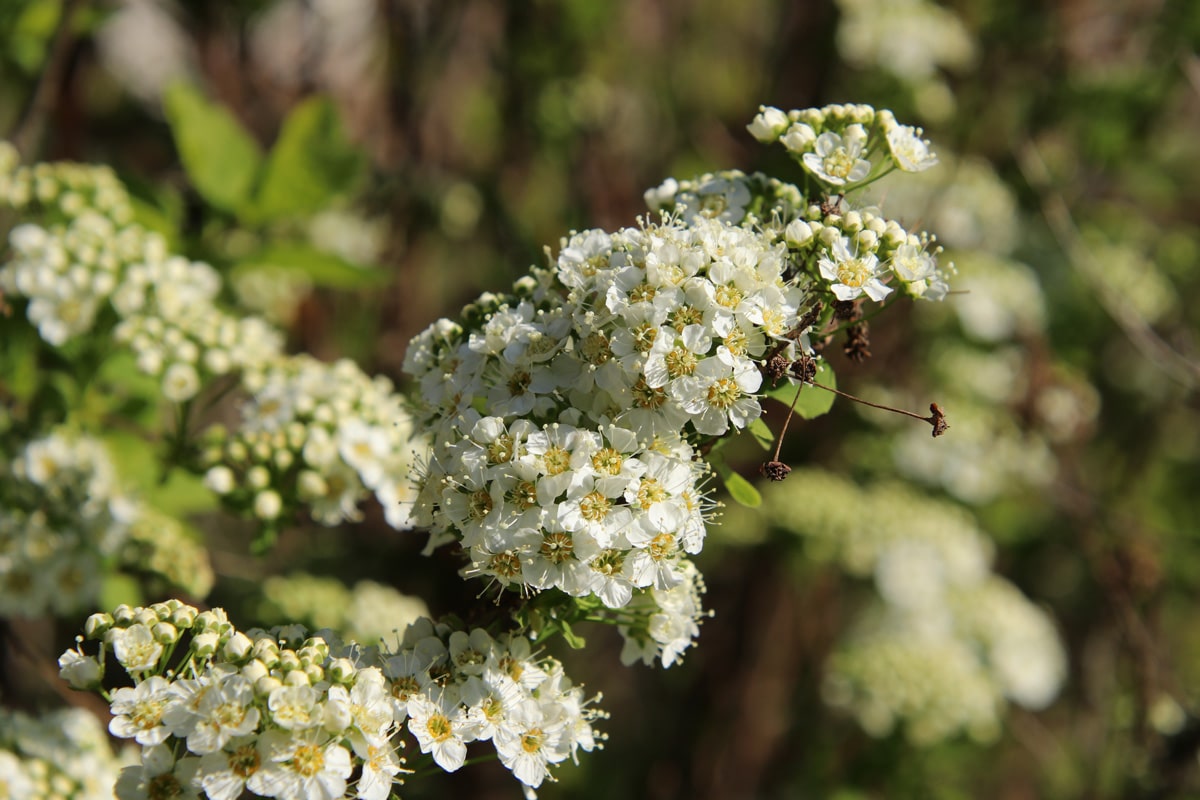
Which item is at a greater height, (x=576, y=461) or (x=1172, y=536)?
(x=576, y=461)

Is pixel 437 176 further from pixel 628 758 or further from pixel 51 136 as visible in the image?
pixel 628 758

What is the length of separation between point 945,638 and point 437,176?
8.55 feet

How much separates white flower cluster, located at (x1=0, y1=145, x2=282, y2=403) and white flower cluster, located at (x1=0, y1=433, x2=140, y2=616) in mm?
220

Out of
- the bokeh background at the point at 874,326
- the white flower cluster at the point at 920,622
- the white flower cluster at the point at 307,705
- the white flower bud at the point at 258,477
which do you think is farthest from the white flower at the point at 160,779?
the white flower cluster at the point at 920,622

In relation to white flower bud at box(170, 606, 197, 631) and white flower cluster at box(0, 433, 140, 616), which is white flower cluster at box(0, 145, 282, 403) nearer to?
white flower cluster at box(0, 433, 140, 616)

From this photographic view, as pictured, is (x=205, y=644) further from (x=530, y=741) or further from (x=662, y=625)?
(x=662, y=625)

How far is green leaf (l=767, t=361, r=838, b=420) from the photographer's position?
148cm

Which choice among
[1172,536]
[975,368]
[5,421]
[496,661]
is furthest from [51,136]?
[1172,536]

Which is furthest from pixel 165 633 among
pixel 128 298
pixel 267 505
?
pixel 128 298

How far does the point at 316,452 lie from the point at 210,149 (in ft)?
3.43

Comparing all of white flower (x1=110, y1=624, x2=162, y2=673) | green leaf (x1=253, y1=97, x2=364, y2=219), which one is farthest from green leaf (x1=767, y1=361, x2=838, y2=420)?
green leaf (x1=253, y1=97, x2=364, y2=219)

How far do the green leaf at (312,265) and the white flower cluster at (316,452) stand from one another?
1.53 ft

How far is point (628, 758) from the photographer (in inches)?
186

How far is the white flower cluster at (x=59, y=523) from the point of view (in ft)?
7.27
